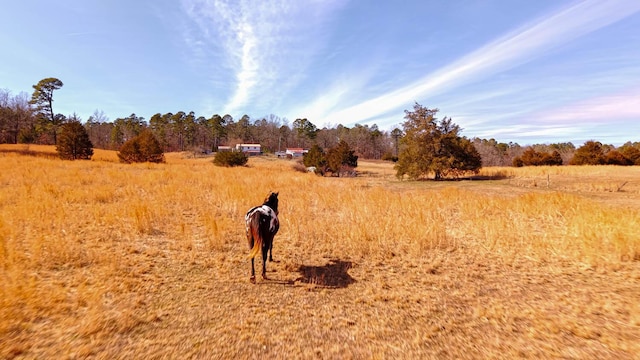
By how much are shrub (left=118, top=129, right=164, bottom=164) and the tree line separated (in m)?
15.8

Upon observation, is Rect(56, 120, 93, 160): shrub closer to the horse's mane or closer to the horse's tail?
the horse's mane

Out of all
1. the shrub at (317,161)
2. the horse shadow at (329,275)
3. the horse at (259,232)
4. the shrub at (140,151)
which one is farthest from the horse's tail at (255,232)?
Result: the shrub at (140,151)

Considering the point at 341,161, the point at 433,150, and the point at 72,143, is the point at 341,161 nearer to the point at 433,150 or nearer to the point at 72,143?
the point at 433,150

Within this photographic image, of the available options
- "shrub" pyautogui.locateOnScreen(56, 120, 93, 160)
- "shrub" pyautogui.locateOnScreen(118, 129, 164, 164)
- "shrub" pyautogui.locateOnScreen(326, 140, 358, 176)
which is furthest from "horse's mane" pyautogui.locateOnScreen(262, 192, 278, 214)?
"shrub" pyautogui.locateOnScreen(56, 120, 93, 160)

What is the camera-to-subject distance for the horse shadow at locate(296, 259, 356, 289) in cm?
463

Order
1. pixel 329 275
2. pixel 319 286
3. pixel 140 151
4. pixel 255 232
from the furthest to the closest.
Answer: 1. pixel 140 151
2. pixel 329 275
3. pixel 255 232
4. pixel 319 286

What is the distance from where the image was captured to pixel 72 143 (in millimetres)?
27406

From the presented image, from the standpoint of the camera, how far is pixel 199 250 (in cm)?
593

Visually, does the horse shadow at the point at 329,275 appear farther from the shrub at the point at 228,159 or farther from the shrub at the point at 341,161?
the shrub at the point at 228,159

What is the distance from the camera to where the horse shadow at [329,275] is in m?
4.63

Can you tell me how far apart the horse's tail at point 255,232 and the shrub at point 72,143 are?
34.4m

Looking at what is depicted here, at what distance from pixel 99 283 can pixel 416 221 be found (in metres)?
7.93

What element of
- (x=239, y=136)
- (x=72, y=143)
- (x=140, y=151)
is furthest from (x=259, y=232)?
(x=239, y=136)

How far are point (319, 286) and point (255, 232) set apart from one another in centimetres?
152
